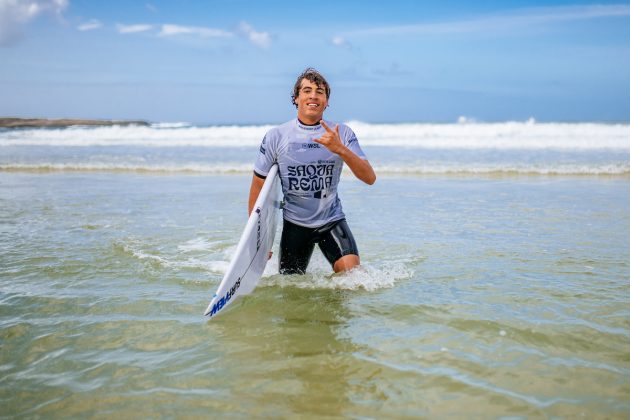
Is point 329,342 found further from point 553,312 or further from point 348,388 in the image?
point 553,312

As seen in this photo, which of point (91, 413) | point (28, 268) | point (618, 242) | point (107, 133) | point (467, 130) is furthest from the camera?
point (107, 133)

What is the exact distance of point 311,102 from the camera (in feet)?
14.6

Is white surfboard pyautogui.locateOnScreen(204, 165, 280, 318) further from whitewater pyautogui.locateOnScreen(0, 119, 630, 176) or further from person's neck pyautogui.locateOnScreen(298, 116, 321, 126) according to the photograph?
whitewater pyautogui.locateOnScreen(0, 119, 630, 176)

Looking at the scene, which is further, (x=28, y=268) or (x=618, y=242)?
(x=618, y=242)

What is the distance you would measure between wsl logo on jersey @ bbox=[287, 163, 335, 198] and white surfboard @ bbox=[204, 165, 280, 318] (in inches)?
7.2

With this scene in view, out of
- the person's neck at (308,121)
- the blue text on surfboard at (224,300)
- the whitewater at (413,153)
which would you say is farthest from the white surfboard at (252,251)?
the whitewater at (413,153)

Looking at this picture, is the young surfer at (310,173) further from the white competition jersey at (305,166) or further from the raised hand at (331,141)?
the raised hand at (331,141)

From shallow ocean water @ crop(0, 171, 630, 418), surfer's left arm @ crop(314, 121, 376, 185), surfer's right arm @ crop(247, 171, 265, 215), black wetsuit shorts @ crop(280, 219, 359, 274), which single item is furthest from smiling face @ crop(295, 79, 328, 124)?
shallow ocean water @ crop(0, 171, 630, 418)

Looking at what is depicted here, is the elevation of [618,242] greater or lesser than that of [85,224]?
greater

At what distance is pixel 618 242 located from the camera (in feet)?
21.4

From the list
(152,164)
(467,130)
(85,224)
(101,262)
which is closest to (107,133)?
(152,164)

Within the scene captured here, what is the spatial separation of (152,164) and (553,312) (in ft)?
53.3

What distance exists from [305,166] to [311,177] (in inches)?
4.3

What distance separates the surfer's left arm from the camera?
3.98 m
